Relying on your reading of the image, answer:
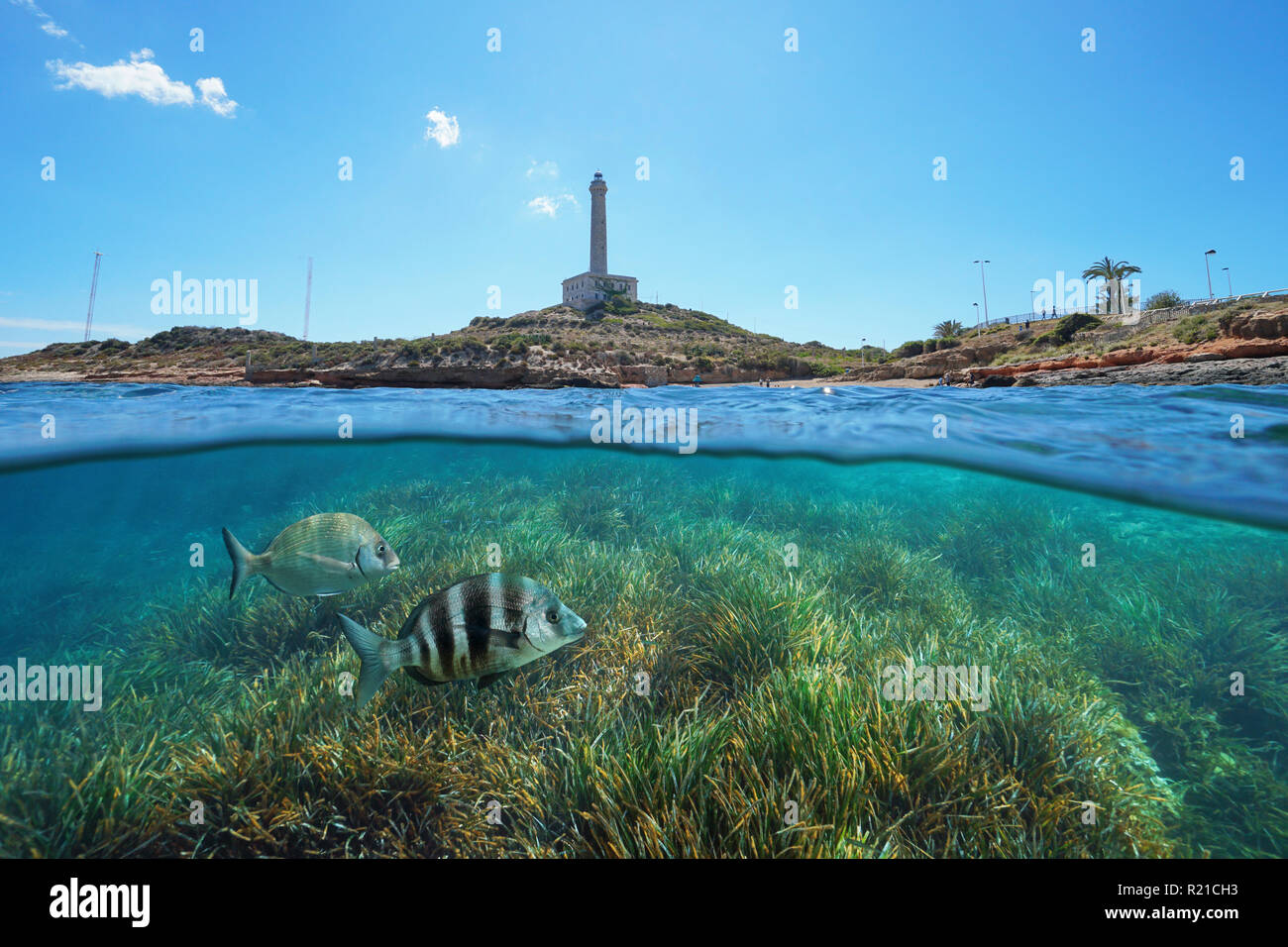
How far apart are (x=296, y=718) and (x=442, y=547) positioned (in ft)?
12.7

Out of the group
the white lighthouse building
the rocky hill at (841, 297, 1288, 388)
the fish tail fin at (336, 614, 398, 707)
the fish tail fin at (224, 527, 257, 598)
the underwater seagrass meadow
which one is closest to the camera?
the fish tail fin at (336, 614, 398, 707)

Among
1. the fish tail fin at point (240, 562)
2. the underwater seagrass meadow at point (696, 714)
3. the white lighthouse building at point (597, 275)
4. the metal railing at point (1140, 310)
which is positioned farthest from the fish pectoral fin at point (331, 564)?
the white lighthouse building at point (597, 275)

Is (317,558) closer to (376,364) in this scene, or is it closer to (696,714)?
(696,714)

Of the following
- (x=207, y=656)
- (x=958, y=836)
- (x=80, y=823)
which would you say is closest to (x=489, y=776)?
(x=80, y=823)

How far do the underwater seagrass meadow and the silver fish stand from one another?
3.53 ft

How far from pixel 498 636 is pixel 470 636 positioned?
127 mm

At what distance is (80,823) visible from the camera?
9.32 feet

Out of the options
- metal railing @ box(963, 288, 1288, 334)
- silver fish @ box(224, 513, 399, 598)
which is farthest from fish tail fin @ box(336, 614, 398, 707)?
metal railing @ box(963, 288, 1288, 334)

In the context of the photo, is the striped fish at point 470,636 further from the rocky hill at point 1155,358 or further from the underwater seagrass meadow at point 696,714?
the rocky hill at point 1155,358

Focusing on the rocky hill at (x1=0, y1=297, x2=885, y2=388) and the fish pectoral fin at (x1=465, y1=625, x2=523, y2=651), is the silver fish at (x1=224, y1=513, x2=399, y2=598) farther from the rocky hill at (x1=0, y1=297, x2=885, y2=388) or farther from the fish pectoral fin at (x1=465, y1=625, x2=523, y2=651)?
the rocky hill at (x1=0, y1=297, x2=885, y2=388)

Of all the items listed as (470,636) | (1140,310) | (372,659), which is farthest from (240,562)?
(1140,310)

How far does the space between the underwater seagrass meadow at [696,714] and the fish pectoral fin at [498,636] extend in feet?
4.07

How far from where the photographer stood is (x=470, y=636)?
221 centimetres

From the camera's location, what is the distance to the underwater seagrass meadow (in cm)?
291
